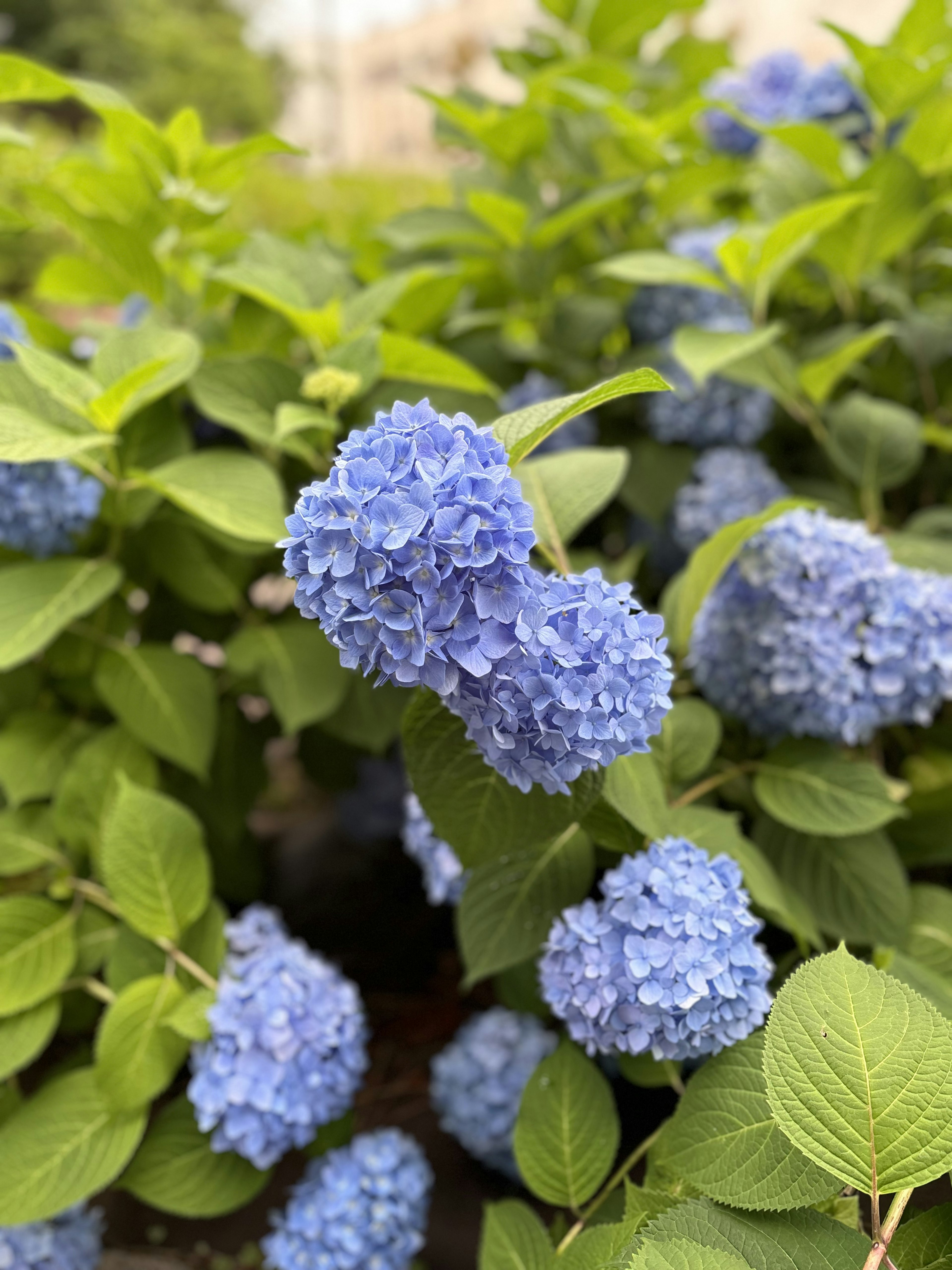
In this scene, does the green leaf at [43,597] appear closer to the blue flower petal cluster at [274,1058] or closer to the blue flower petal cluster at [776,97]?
the blue flower petal cluster at [274,1058]

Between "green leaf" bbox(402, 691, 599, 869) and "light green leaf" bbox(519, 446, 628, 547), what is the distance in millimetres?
189

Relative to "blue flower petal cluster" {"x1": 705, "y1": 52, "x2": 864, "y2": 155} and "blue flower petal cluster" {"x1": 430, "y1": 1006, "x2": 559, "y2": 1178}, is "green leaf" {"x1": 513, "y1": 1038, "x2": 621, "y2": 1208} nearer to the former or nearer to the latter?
"blue flower petal cluster" {"x1": 430, "y1": 1006, "x2": 559, "y2": 1178}

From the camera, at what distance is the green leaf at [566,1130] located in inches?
29.6

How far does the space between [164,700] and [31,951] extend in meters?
0.28

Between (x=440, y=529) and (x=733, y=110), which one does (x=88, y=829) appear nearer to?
(x=440, y=529)

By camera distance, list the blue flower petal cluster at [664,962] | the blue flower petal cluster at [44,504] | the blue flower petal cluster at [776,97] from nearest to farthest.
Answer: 1. the blue flower petal cluster at [664,962]
2. the blue flower petal cluster at [44,504]
3. the blue flower petal cluster at [776,97]

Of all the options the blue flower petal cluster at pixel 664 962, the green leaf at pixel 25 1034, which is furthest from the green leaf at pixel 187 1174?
the blue flower petal cluster at pixel 664 962

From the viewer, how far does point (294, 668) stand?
41.7 inches

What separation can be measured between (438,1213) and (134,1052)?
0.45m

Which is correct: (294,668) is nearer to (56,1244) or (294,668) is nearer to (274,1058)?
(274,1058)

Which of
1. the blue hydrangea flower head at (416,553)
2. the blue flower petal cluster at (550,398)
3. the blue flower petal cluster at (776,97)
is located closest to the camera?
the blue hydrangea flower head at (416,553)

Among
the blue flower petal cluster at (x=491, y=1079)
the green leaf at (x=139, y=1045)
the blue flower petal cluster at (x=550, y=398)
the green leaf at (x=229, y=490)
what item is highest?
the green leaf at (x=229, y=490)

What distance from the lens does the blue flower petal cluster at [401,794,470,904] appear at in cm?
96

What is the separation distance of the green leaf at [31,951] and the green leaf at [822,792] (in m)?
0.70
